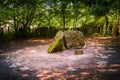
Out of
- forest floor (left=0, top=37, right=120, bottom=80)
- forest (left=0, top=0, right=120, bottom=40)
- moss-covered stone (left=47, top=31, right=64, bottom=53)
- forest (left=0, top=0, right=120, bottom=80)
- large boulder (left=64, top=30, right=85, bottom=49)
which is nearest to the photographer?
forest floor (left=0, top=37, right=120, bottom=80)

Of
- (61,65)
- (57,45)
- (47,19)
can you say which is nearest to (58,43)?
(57,45)

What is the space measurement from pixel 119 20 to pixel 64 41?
998cm

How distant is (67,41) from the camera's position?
14211 millimetres

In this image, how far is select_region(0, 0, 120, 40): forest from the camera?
19.6m

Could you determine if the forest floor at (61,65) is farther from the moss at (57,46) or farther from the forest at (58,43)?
the moss at (57,46)

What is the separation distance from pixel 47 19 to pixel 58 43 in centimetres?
951

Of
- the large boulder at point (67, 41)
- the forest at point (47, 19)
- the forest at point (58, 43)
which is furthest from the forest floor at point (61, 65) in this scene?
the forest at point (47, 19)

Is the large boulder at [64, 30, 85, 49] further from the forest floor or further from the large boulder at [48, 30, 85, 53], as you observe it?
the forest floor

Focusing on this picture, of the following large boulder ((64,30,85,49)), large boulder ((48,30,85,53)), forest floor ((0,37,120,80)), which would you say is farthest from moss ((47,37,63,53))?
large boulder ((64,30,85,49))

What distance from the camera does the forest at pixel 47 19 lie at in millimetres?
19578

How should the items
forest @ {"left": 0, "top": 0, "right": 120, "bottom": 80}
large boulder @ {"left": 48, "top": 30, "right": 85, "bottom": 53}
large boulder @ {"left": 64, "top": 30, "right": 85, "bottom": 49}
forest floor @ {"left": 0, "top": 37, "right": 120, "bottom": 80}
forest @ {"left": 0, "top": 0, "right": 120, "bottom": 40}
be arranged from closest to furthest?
1. forest floor @ {"left": 0, "top": 37, "right": 120, "bottom": 80}
2. forest @ {"left": 0, "top": 0, "right": 120, "bottom": 80}
3. large boulder @ {"left": 48, "top": 30, "right": 85, "bottom": 53}
4. large boulder @ {"left": 64, "top": 30, "right": 85, "bottom": 49}
5. forest @ {"left": 0, "top": 0, "right": 120, "bottom": 40}

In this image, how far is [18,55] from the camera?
1262cm

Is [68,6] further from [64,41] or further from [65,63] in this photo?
[65,63]

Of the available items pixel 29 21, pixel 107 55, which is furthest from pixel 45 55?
pixel 29 21
